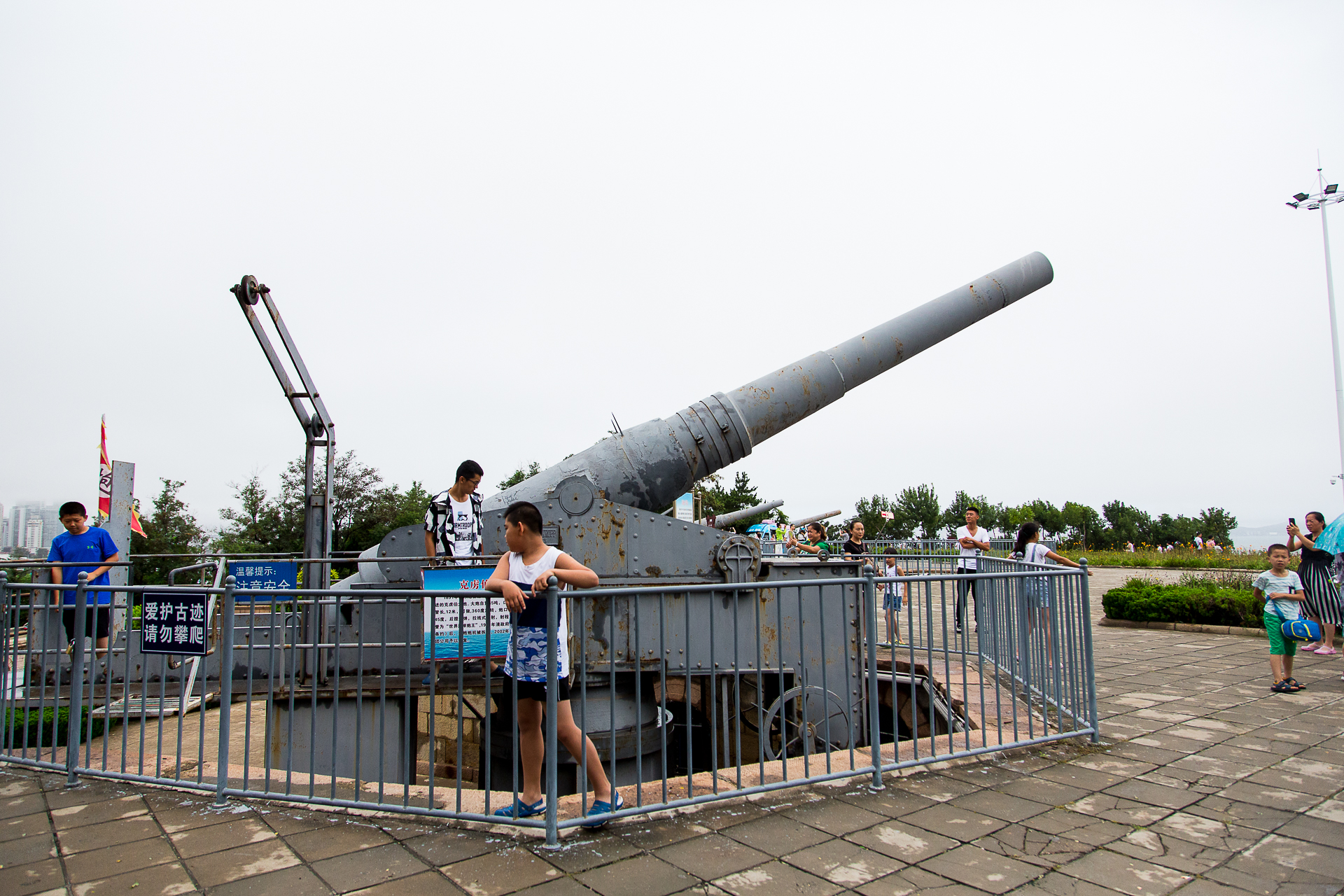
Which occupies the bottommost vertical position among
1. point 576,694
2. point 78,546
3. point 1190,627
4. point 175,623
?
point 1190,627

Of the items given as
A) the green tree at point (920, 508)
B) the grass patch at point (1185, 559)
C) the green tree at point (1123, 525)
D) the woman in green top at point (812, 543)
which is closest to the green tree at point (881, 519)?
the green tree at point (920, 508)

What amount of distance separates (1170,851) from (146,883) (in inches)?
156

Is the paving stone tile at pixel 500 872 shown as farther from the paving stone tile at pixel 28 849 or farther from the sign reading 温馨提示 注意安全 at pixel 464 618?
the paving stone tile at pixel 28 849

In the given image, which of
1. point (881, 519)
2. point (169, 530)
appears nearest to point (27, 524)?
point (169, 530)

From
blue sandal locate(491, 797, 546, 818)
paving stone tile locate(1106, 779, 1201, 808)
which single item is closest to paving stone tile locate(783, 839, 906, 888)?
blue sandal locate(491, 797, 546, 818)

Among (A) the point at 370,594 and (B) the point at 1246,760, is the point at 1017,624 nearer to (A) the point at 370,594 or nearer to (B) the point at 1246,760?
(B) the point at 1246,760

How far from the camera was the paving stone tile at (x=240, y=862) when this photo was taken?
3.01m

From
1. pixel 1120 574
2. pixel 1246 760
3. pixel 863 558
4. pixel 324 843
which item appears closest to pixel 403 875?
pixel 324 843

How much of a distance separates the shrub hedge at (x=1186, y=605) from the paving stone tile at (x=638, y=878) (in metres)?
9.94

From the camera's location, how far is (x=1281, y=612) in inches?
260

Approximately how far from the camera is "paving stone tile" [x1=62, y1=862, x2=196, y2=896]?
9.51ft

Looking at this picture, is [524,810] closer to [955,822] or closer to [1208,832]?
[955,822]

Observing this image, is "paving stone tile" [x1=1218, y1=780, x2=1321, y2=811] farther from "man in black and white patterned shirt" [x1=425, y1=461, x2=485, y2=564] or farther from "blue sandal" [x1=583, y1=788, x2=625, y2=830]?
"man in black and white patterned shirt" [x1=425, y1=461, x2=485, y2=564]

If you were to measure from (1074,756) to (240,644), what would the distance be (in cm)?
612
